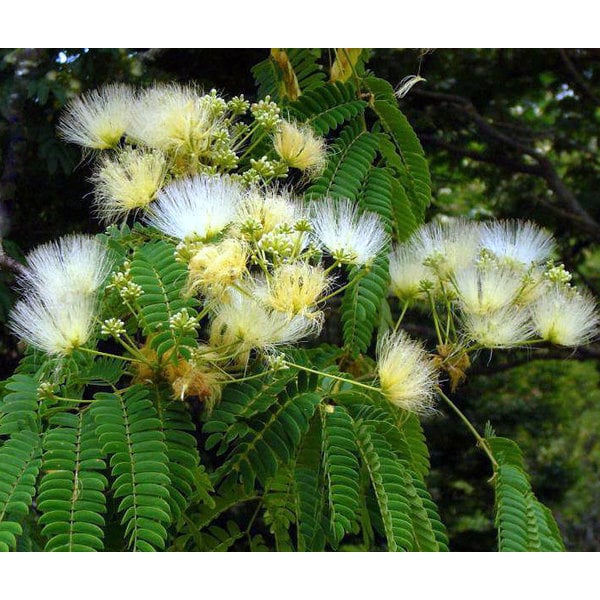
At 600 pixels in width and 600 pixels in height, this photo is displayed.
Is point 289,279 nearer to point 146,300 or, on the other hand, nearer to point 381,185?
point 146,300

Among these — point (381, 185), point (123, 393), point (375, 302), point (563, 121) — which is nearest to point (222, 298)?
point (123, 393)

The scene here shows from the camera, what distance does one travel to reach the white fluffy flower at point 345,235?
1711mm

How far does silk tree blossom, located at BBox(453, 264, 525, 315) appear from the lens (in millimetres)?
1849

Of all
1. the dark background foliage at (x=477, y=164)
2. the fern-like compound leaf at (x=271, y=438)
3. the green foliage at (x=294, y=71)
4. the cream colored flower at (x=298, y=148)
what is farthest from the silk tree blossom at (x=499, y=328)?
the dark background foliage at (x=477, y=164)

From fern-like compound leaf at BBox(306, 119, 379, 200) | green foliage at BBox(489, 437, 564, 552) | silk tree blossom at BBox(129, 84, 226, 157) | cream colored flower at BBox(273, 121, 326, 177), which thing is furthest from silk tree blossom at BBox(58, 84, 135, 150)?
green foliage at BBox(489, 437, 564, 552)

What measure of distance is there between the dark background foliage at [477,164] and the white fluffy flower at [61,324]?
1.84m

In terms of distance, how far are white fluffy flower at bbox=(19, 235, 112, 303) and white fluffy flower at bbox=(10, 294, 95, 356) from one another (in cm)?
3

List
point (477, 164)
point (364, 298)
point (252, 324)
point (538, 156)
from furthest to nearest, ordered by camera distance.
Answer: point (477, 164) < point (538, 156) < point (364, 298) < point (252, 324)

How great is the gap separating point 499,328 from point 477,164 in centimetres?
374

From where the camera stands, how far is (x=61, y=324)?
5.12ft

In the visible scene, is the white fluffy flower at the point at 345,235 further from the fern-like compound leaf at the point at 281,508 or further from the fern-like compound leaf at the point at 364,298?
the fern-like compound leaf at the point at 281,508

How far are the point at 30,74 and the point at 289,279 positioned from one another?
2.26m

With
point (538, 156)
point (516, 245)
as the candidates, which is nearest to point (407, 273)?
point (516, 245)

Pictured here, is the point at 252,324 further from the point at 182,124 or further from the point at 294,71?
the point at 294,71
